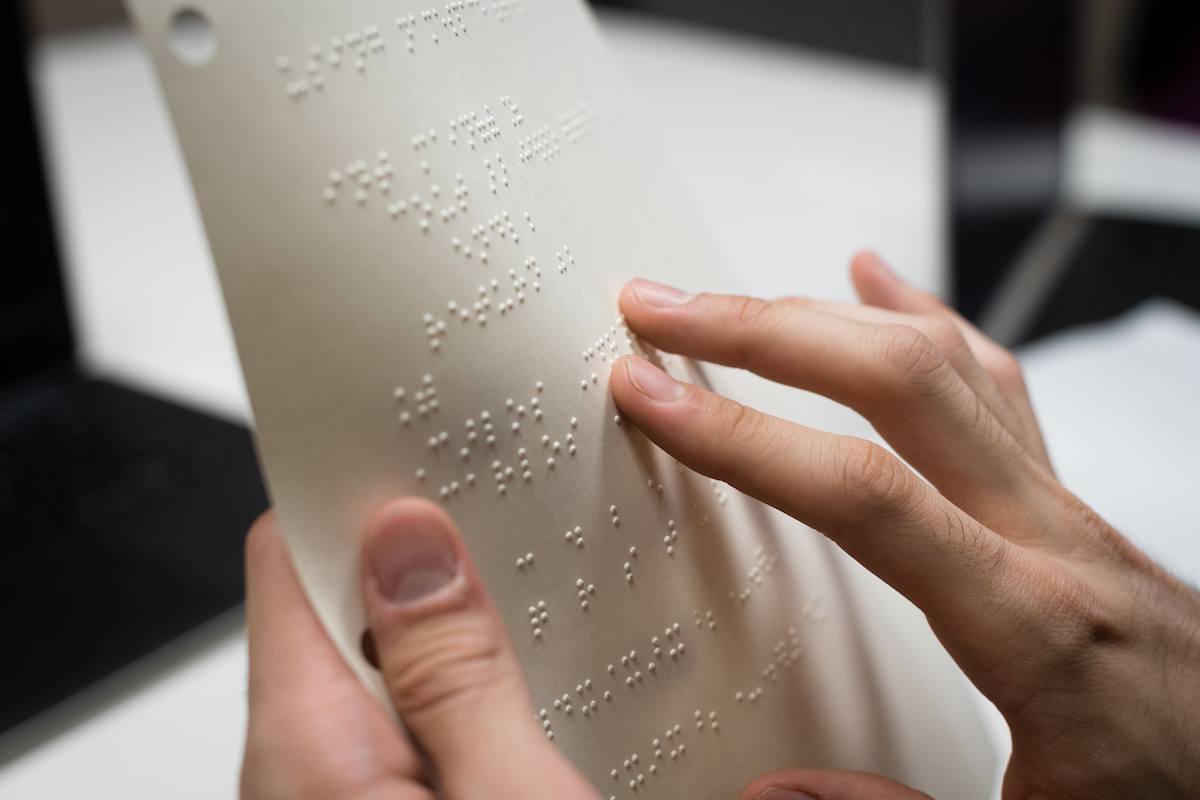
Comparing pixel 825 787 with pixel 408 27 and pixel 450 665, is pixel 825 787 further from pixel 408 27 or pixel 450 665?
pixel 408 27

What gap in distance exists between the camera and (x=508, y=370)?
0.97 feet

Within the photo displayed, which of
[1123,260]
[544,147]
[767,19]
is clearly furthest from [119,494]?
[767,19]

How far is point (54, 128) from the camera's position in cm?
136

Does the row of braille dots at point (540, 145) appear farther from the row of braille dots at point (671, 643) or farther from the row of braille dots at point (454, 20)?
the row of braille dots at point (671, 643)

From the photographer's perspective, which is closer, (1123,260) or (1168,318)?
(1168,318)

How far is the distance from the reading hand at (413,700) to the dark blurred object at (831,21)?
130 cm

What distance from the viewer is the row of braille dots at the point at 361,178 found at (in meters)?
0.26

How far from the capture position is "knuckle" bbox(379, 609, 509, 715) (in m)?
0.28

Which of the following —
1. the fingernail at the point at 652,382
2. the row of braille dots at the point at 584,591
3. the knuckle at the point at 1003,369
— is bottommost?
the knuckle at the point at 1003,369

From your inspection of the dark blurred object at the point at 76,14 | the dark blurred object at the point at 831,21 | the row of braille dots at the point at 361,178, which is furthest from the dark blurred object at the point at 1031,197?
the dark blurred object at the point at 76,14

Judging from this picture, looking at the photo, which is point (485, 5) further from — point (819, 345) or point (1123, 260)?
point (1123, 260)

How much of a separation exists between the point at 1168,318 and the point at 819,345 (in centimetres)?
61

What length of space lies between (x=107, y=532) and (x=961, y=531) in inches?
19.8

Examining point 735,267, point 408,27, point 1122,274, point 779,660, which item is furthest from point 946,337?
point 1122,274
